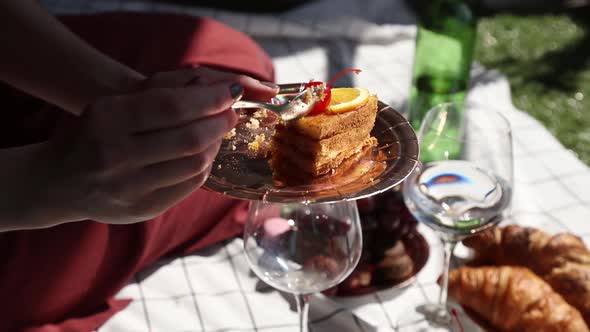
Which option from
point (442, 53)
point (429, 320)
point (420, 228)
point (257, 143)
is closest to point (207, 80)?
point (257, 143)

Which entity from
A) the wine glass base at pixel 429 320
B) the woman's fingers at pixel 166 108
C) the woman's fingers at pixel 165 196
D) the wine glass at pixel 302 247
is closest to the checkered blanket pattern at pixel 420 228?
the wine glass base at pixel 429 320

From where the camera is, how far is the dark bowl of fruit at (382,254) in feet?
4.18

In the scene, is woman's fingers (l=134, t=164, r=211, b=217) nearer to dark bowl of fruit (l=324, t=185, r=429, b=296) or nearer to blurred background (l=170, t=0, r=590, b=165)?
dark bowl of fruit (l=324, t=185, r=429, b=296)

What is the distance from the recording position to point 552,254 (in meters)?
1.23

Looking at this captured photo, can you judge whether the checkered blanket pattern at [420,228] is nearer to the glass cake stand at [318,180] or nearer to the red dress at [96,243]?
the red dress at [96,243]

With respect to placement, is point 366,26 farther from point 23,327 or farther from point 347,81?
point 23,327

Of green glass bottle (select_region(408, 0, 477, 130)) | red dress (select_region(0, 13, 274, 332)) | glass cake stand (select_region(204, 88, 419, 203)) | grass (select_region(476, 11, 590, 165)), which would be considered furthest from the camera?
grass (select_region(476, 11, 590, 165))

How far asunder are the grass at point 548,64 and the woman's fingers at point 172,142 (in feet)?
5.82

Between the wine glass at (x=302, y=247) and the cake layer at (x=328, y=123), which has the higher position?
the cake layer at (x=328, y=123)

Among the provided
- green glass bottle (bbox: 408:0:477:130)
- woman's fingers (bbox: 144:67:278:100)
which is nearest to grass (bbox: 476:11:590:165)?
green glass bottle (bbox: 408:0:477:130)

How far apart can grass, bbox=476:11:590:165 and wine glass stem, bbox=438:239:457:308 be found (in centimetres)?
118

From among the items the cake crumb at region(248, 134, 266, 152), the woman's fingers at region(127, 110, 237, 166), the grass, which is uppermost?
the woman's fingers at region(127, 110, 237, 166)

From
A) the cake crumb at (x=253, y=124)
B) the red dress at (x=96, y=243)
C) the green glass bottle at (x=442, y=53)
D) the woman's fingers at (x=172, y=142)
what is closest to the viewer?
the woman's fingers at (x=172, y=142)

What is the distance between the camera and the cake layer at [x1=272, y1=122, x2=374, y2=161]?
97 cm
